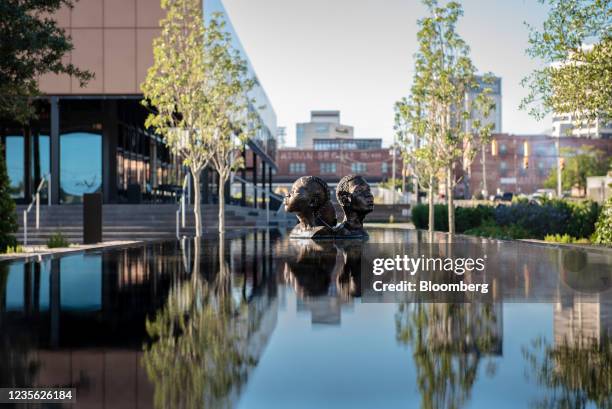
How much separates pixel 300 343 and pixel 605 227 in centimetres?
1342

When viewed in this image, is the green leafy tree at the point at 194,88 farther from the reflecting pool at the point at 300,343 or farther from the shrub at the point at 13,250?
the reflecting pool at the point at 300,343

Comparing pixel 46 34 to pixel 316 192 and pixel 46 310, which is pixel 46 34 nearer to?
pixel 316 192

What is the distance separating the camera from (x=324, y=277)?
354 inches

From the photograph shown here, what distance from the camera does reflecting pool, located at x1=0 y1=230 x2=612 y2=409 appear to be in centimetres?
365

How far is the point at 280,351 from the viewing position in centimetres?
466

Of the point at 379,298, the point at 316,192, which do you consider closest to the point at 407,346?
the point at 379,298

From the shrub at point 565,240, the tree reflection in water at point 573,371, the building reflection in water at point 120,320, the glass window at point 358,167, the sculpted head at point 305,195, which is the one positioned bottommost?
the shrub at point 565,240

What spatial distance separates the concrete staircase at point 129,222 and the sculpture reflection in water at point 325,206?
8047mm

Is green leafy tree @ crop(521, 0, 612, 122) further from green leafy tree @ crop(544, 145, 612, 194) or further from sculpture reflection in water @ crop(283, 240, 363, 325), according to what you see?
green leafy tree @ crop(544, 145, 612, 194)

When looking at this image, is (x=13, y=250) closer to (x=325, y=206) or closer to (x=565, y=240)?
(x=325, y=206)

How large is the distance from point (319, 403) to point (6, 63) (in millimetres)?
14435

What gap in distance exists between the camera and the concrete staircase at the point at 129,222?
23984mm

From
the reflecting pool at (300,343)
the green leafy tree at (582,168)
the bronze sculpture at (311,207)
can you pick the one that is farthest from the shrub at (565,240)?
the green leafy tree at (582,168)

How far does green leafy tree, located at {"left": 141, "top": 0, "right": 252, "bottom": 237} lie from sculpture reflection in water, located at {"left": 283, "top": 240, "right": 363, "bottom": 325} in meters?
9.06
